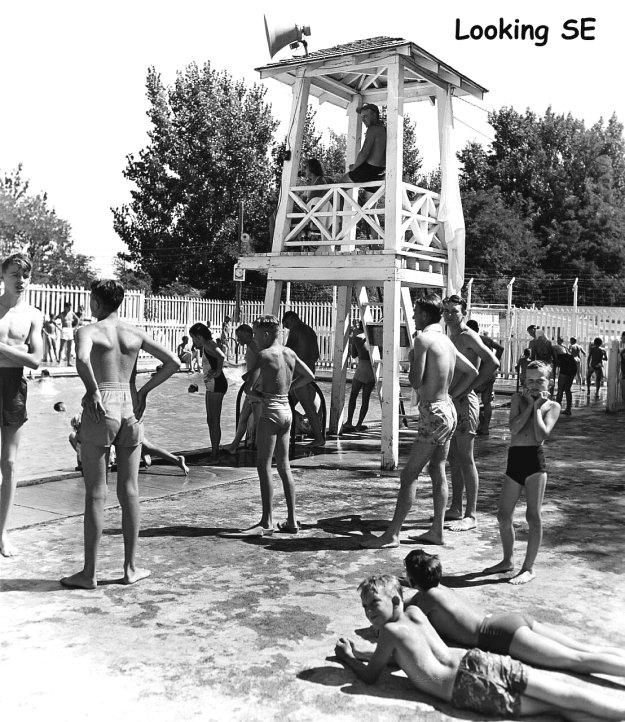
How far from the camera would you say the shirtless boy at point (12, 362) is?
6.09 metres

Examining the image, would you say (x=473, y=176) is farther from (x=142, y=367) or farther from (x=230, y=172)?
(x=142, y=367)

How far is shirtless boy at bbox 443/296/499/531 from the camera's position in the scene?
7469mm

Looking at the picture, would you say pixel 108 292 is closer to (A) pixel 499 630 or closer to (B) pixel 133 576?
(B) pixel 133 576

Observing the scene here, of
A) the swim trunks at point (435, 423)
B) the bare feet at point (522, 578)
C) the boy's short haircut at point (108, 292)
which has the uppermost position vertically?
the boy's short haircut at point (108, 292)

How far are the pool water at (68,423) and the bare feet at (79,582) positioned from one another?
3939mm

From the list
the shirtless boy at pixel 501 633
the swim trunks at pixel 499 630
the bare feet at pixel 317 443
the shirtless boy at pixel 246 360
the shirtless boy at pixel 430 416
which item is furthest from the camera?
the bare feet at pixel 317 443

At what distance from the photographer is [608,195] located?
58.1 metres

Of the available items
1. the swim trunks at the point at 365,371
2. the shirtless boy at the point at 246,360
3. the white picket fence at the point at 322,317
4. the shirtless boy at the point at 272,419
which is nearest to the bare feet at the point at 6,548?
the shirtless boy at the point at 272,419

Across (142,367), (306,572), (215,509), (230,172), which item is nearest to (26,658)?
(306,572)

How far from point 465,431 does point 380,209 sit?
440cm

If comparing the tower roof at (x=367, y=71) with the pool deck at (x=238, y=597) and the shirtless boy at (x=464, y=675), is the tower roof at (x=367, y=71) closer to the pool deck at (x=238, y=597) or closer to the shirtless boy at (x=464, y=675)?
the pool deck at (x=238, y=597)

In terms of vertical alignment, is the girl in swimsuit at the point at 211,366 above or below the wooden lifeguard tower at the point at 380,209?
below

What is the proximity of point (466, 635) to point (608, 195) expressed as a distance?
58.3 m

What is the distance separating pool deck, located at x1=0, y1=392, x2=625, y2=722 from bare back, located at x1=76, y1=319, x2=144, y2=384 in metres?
1.36
